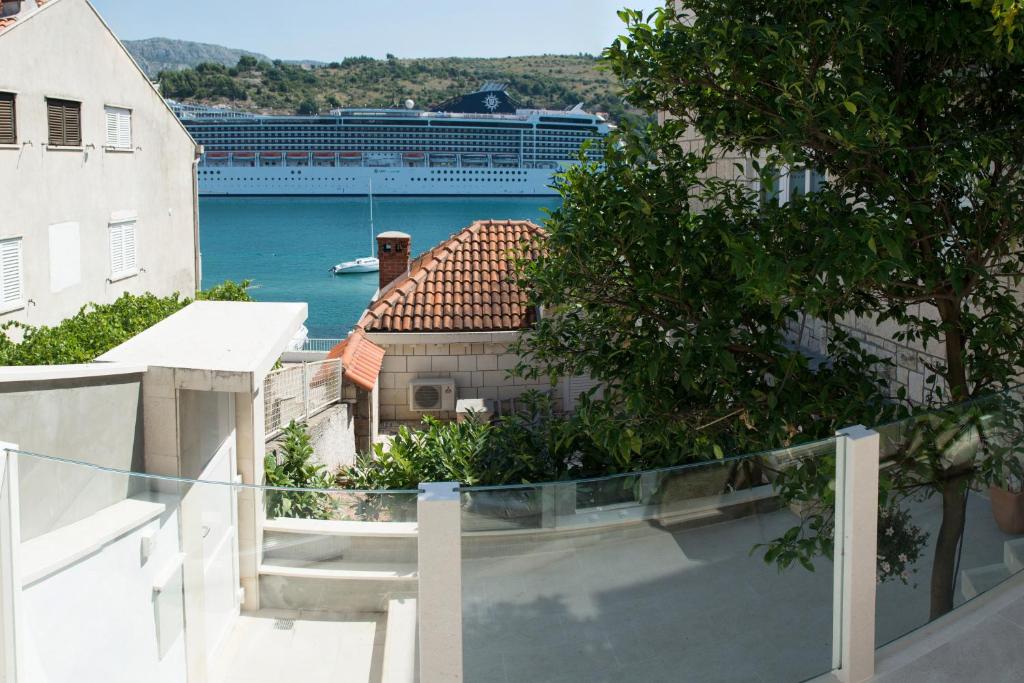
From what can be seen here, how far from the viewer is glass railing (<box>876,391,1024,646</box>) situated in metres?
3.67

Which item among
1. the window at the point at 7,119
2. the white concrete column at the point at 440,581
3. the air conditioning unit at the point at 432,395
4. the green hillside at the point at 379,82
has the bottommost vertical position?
the air conditioning unit at the point at 432,395

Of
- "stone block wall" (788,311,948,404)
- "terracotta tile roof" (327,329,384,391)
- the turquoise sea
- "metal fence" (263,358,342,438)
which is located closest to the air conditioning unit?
"terracotta tile roof" (327,329,384,391)

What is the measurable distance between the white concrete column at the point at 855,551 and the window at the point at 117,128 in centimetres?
1696

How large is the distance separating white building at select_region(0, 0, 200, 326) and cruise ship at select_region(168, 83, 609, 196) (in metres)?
83.4

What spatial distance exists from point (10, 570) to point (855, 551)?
103 inches

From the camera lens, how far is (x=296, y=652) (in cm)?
295

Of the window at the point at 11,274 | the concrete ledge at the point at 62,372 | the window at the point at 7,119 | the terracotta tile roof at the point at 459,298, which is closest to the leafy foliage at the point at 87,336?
the concrete ledge at the point at 62,372

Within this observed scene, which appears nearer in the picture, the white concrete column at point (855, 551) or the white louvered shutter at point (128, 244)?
the white concrete column at point (855, 551)

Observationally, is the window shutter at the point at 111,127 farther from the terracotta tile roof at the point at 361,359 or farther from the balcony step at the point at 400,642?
the balcony step at the point at 400,642

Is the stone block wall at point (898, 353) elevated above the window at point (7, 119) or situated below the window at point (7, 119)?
below

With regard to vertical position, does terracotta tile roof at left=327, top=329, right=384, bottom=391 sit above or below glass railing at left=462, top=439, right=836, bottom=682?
below

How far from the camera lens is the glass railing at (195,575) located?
2.75 meters

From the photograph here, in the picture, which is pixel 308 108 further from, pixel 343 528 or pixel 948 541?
pixel 343 528

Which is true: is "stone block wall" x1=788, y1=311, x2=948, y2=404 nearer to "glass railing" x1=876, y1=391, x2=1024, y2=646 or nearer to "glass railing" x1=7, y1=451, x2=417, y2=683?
"glass railing" x1=876, y1=391, x2=1024, y2=646
